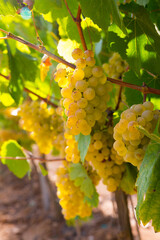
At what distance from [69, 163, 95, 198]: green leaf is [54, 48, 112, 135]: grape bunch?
40 cm

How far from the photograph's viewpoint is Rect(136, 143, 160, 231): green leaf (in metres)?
0.45

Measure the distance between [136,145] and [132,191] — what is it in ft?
1.23

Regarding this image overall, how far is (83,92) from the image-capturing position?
58cm

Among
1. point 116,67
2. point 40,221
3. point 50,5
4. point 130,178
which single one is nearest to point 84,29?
point 50,5

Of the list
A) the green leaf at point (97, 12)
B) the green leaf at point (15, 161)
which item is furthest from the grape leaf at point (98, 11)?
the green leaf at point (15, 161)

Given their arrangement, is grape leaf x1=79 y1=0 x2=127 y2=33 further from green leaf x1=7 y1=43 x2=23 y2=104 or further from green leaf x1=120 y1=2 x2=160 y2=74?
green leaf x1=7 y1=43 x2=23 y2=104

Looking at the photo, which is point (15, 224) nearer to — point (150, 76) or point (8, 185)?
point (8, 185)

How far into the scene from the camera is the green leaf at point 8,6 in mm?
588

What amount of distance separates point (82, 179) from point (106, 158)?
0.73ft

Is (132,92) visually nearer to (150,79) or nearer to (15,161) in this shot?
(150,79)

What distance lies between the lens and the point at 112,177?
84 cm

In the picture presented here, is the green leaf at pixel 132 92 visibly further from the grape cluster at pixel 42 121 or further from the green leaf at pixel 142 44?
the grape cluster at pixel 42 121

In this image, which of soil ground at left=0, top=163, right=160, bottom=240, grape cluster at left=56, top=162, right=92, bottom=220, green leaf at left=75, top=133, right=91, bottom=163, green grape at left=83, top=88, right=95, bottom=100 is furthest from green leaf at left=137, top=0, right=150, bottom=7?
soil ground at left=0, top=163, right=160, bottom=240

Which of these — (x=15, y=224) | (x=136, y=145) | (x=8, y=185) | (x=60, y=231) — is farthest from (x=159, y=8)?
(x=8, y=185)
